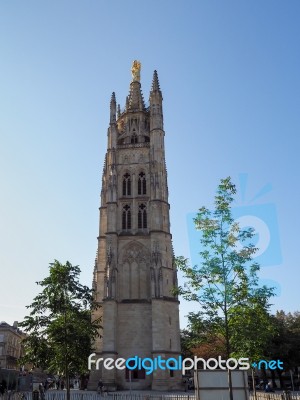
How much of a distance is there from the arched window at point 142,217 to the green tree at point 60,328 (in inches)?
957

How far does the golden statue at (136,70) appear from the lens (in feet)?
218

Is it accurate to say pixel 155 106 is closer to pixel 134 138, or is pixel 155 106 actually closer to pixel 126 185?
pixel 134 138

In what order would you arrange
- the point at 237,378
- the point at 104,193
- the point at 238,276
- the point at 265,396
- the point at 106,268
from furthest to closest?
1. the point at 104,193
2. the point at 106,268
3. the point at 238,276
4. the point at 265,396
5. the point at 237,378

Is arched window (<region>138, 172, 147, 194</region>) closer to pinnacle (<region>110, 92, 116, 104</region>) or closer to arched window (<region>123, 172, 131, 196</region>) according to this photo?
arched window (<region>123, 172, 131, 196</region>)

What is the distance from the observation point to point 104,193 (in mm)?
53250

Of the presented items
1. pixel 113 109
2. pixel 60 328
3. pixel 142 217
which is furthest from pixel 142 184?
pixel 60 328

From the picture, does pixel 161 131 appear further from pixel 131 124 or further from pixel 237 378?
pixel 237 378

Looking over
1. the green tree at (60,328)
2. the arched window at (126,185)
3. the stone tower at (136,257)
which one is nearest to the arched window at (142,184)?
the stone tower at (136,257)

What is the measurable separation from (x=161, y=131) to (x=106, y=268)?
20052mm

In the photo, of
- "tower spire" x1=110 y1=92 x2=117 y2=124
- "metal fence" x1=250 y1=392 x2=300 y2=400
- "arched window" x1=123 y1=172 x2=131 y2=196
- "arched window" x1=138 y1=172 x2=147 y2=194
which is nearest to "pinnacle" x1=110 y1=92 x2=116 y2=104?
"tower spire" x1=110 y1=92 x2=117 y2=124

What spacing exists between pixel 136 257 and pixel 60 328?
24.4 m

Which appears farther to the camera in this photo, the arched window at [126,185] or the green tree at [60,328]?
the arched window at [126,185]

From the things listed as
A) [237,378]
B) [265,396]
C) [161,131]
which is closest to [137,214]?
[161,131]

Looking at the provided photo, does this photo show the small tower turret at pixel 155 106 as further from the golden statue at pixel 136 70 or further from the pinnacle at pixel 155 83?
the golden statue at pixel 136 70
